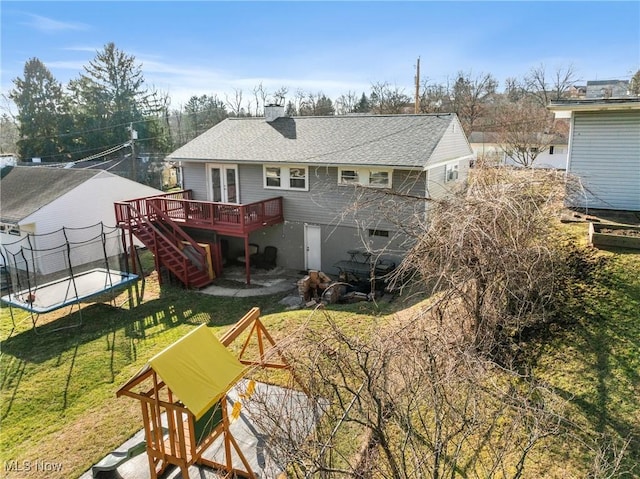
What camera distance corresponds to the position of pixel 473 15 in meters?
10.3

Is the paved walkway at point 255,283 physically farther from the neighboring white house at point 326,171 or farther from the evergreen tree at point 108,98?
the evergreen tree at point 108,98

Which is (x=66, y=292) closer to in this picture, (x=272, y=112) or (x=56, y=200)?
(x=56, y=200)

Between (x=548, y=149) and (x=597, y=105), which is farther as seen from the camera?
(x=548, y=149)

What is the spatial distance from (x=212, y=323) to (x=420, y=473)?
29.7ft

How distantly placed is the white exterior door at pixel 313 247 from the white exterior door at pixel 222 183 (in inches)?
138

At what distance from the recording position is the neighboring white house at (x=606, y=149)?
36.6ft

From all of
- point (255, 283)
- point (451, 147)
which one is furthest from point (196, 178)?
point (451, 147)

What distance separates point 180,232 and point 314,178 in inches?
215

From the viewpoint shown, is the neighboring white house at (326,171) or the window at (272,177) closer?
the neighboring white house at (326,171)

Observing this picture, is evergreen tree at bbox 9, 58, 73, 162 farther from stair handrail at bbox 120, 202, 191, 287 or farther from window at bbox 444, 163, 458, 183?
window at bbox 444, 163, 458, 183

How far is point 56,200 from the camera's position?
17.0 m

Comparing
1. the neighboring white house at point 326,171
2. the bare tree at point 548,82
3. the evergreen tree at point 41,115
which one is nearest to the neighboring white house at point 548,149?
the bare tree at point 548,82

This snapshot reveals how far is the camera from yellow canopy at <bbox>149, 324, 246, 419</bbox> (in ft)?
16.0

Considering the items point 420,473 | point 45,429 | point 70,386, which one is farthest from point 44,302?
point 420,473
